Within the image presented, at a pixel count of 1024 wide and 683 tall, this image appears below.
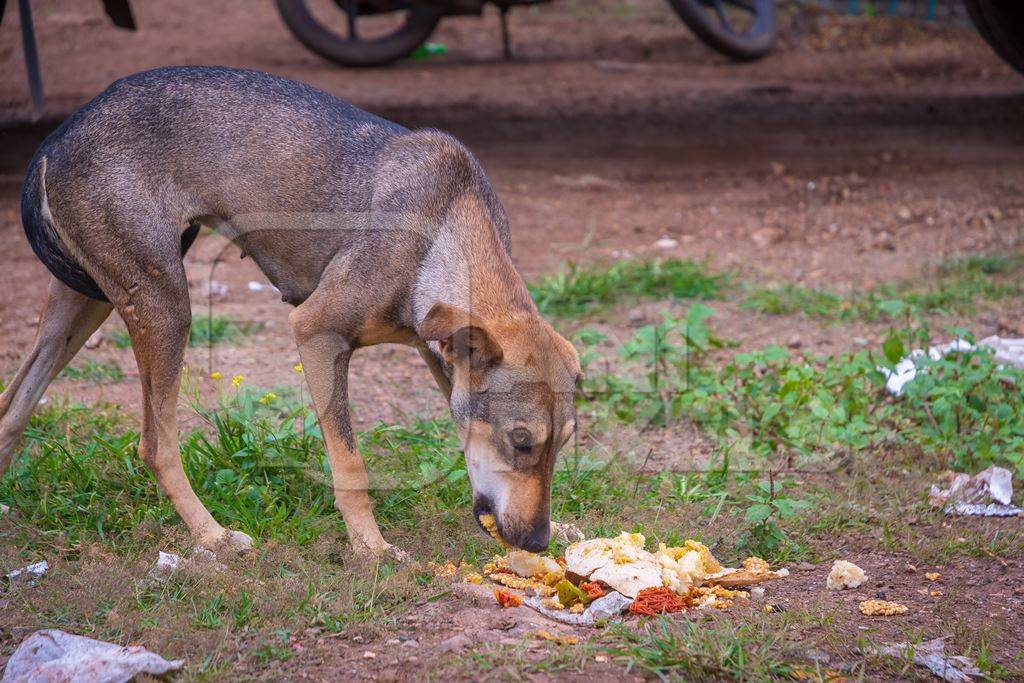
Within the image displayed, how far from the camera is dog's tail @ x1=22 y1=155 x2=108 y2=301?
Result: 4.04m

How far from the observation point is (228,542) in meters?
4.02

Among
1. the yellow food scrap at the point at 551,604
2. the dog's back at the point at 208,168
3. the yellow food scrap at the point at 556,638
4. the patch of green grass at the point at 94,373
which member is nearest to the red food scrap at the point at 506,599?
the yellow food scrap at the point at 551,604

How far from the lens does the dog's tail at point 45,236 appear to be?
13.3 ft

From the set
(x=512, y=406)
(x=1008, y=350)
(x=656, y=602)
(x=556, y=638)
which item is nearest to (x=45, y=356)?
(x=512, y=406)

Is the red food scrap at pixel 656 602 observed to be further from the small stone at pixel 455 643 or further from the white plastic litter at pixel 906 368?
the white plastic litter at pixel 906 368

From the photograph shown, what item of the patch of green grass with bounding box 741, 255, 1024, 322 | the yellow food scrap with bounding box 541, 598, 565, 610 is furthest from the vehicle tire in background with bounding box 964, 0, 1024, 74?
the yellow food scrap with bounding box 541, 598, 565, 610

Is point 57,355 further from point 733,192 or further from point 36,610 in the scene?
point 733,192

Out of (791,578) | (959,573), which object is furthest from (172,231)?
(959,573)

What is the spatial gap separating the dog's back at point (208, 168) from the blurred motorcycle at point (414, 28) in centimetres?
749

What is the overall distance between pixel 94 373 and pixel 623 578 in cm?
322

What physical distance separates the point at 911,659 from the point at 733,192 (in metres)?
6.15

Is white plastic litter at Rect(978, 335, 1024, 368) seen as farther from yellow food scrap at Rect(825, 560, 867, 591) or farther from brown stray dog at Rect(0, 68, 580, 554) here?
brown stray dog at Rect(0, 68, 580, 554)

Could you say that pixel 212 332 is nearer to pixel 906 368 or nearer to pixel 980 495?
pixel 906 368

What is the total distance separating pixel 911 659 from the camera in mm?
3389
